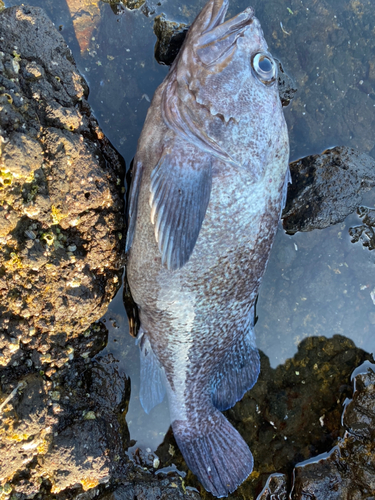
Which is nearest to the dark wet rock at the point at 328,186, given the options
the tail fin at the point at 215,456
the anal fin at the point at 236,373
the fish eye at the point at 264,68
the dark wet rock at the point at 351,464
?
the fish eye at the point at 264,68

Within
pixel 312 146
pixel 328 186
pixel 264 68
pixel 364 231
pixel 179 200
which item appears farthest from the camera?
pixel 364 231

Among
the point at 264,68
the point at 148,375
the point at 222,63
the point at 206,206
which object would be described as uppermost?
the point at 264,68

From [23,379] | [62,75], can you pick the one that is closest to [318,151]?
[62,75]

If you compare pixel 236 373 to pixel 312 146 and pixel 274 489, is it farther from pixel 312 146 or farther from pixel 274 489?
pixel 312 146

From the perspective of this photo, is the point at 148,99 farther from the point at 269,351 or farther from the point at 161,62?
the point at 269,351

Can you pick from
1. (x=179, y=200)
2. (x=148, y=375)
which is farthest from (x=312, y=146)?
(x=148, y=375)

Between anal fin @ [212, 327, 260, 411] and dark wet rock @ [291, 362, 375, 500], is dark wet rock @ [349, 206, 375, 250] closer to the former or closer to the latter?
dark wet rock @ [291, 362, 375, 500]
